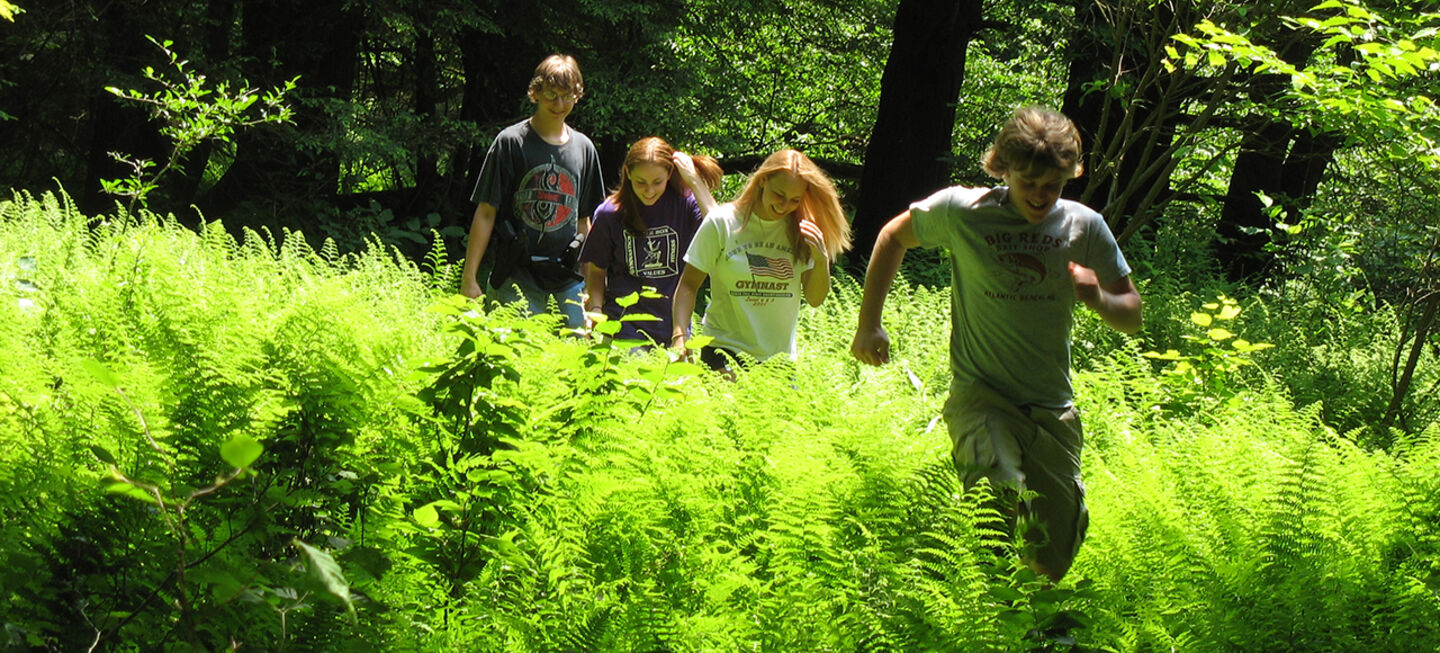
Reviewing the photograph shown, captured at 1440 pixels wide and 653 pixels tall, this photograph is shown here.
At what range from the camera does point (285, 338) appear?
14.3 ft

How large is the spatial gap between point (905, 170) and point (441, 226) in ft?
15.5

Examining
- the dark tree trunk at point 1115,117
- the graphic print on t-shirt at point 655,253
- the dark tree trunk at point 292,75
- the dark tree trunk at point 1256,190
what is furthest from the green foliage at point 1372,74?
the dark tree trunk at point 292,75

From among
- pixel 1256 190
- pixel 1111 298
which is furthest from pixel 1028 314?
pixel 1256 190

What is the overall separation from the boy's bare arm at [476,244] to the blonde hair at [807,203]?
1508mm

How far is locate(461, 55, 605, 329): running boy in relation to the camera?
6.90 m

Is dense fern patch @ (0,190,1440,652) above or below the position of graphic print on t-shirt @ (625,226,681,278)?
below

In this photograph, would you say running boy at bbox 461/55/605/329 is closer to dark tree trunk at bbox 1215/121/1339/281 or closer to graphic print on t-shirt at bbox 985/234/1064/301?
graphic print on t-shirt at bbox 985/234/1064/301

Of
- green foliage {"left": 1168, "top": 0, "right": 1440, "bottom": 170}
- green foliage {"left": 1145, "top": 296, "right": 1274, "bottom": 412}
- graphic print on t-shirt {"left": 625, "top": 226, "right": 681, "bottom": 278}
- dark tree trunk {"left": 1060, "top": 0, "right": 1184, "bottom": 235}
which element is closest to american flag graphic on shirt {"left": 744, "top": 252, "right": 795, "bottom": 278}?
graphic print on t-shirt {"left": 625, "top": 226, "right": 681, "bottom": 278}

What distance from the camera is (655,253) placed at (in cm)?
670

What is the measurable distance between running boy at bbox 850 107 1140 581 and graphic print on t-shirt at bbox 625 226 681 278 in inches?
88.0

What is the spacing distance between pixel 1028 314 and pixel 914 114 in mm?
8461

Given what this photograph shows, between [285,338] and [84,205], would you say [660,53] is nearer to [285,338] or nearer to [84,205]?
[84,205]

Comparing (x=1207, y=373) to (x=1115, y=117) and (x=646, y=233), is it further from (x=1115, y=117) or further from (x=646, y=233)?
(x=1115, y=117)

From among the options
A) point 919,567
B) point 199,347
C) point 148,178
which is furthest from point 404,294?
point 148,178
